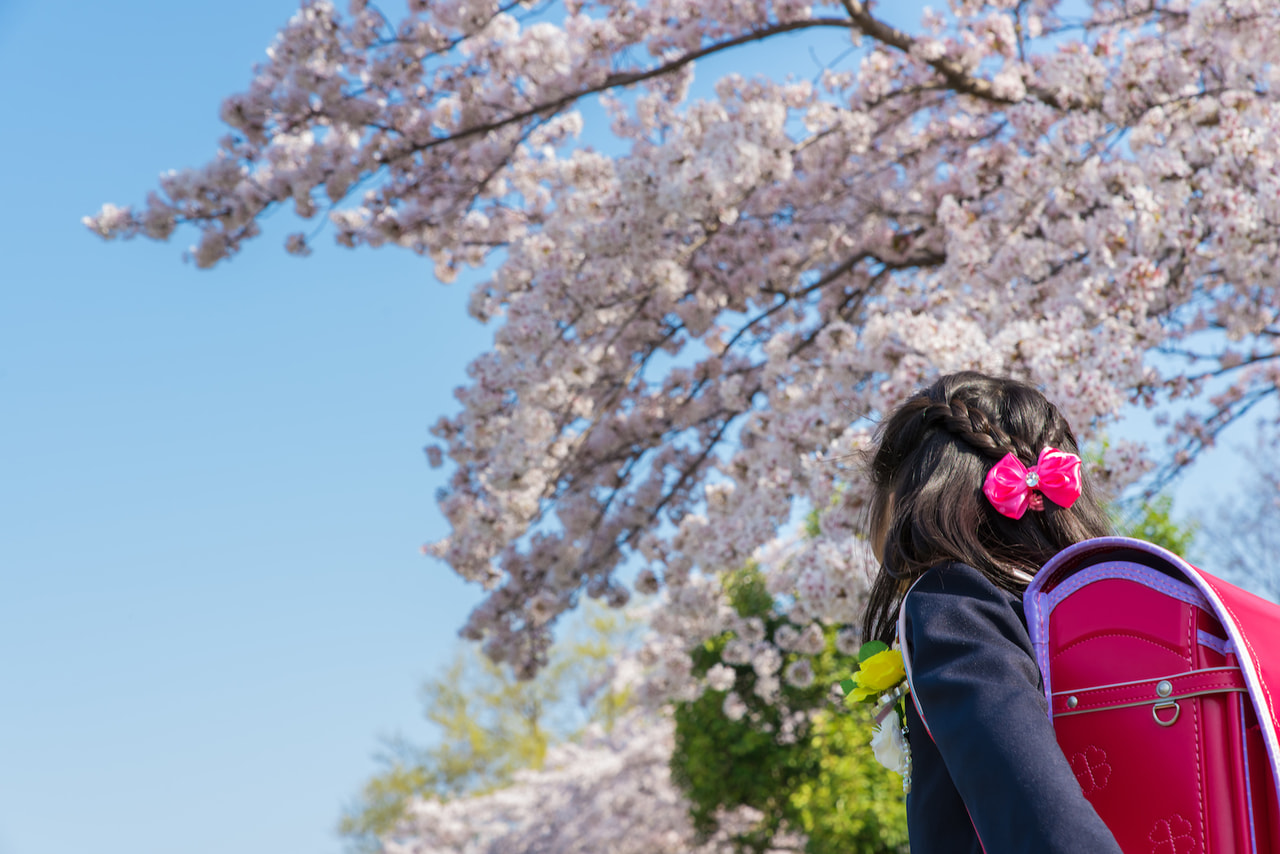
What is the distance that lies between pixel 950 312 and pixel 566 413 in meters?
1.94

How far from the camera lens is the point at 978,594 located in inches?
38.2

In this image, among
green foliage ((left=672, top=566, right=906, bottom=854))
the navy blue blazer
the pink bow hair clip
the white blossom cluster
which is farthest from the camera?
the white blossom cluster

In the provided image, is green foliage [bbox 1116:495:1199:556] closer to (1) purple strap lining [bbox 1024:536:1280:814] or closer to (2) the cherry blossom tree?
(2) the cherry blossom tree

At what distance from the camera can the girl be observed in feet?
2.64

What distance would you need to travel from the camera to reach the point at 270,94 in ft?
15.4

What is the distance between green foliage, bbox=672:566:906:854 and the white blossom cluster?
0.74 metres

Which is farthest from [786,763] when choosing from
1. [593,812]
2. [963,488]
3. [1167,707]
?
[1167,707]

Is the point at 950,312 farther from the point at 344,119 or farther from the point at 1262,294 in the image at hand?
the point at 344,119

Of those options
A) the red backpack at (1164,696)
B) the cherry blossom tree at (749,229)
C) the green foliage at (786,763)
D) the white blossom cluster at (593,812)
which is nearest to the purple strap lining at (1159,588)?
the red backpack at (1164,696)

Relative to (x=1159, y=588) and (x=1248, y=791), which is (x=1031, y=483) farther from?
(x=1248, y=791)

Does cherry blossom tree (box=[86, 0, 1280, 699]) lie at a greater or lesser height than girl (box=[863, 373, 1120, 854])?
greater

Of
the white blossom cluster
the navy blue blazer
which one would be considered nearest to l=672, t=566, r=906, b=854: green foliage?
the white blossom cluster

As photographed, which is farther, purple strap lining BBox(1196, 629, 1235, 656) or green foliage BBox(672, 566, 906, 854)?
green foliage BBox(672, 566, 906, 854)

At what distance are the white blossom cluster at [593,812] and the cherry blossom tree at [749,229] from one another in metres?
3.74
